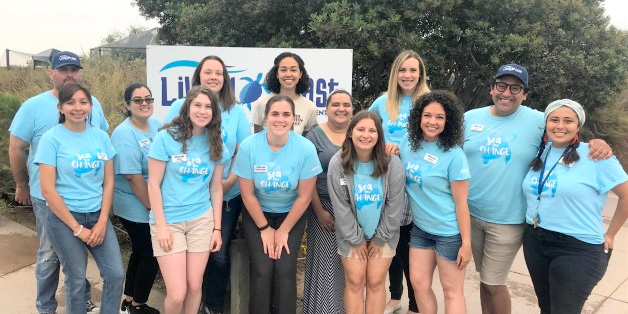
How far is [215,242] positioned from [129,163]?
2.65ft

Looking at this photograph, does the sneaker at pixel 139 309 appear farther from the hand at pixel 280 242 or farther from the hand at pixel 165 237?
the hand at pixel 280 242

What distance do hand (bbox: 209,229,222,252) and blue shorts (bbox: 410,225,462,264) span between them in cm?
132

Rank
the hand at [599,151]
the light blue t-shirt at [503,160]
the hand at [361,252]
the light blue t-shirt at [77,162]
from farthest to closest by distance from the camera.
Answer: the hand at [361,252] → the light blue t-shirt at [503,160] → the light blue t-shirt at [77,162] → the hand at [599,151]

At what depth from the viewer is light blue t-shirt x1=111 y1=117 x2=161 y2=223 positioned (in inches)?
129

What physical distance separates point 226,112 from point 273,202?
829mm

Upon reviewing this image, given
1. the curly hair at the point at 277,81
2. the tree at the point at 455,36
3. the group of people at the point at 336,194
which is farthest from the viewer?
the tree at the point at 455,36

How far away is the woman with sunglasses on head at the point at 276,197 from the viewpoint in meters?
3.12

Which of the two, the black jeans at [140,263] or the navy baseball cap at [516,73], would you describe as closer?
the navy baseball cap at [516,73]

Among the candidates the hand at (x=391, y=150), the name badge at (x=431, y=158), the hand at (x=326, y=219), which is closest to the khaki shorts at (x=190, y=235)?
the hand at (x=326, y=219)

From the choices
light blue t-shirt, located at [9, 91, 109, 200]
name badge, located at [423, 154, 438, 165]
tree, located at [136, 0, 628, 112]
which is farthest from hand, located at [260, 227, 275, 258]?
tree, located at [136, 0, 628, 112]

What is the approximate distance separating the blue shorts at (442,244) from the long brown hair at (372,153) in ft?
1.63

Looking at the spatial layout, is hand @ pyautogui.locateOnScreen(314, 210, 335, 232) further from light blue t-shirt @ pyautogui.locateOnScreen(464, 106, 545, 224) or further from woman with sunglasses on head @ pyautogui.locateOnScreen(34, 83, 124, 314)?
woman with sunglasses on head @ pyautogui.locateOnScreen(34, 83, 124, 314)

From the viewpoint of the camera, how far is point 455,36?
28.6ft

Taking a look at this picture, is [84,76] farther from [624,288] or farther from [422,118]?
[624,288]
